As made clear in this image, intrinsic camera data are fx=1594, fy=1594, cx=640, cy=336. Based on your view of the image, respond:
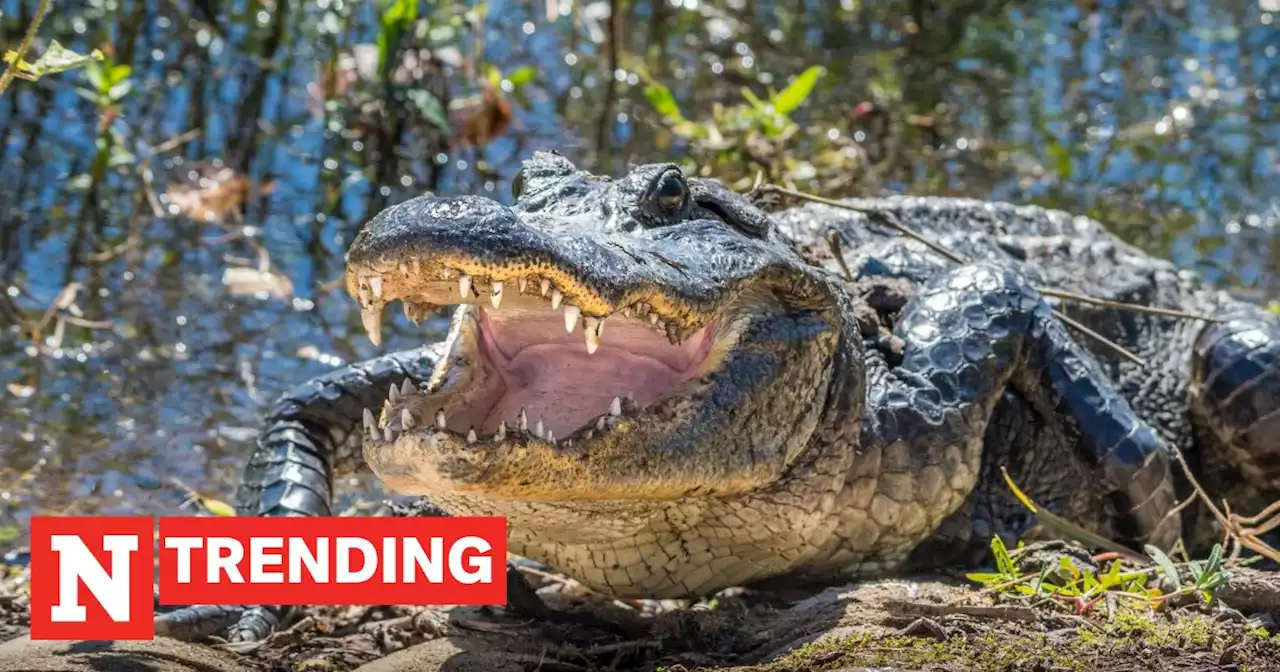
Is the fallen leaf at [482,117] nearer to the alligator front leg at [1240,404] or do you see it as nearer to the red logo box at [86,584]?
the alligator front leg at [1240,404]

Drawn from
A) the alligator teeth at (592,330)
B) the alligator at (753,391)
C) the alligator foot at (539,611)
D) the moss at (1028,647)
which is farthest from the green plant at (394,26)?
the moss at (1028,647)

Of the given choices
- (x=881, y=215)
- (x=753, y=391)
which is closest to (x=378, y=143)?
(x=881, y=215)

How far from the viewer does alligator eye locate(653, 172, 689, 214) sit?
146 inches

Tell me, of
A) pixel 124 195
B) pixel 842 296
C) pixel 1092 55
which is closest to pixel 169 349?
pixel 124 195

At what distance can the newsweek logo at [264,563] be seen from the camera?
3.48 m

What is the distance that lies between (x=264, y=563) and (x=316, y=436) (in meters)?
0.73

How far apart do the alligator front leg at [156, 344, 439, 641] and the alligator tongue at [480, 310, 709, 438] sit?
87cm

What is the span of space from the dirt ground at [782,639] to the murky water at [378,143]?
1535 mm

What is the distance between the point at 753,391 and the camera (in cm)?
365

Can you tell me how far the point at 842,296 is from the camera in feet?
13.6

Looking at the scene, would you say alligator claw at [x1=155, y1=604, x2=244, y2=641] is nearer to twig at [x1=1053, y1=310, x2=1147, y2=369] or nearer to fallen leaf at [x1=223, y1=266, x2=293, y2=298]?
twig at [x1=1053, y1=310, x2=1147, y2=369]

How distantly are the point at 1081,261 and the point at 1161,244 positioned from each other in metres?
2.58

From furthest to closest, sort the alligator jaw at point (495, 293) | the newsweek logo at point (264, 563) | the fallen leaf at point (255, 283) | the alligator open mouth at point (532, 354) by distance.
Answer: the fallen leaf at point (255, 283), the newsweek logo at point (264, 563), the alligator open mouth at point (532, 354), the alligator jaw at point (495, 293)

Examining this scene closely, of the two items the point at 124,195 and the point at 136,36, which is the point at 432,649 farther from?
the point at 136,36
